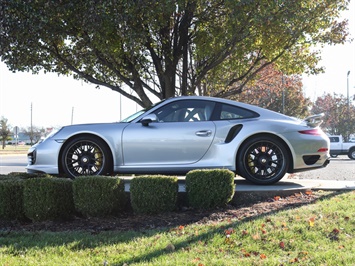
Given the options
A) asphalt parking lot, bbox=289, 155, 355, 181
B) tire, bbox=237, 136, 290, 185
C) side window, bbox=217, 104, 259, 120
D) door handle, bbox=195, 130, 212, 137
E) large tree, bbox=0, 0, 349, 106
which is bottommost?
asphalt parking lot, bbox=289, 155, 355, 181

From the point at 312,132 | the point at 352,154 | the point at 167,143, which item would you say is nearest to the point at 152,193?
the point at 167,143

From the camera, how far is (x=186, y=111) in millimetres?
6152

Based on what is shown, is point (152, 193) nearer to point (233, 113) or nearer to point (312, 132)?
point (233, 113)

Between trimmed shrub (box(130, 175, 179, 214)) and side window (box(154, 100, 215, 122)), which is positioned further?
side window (box(154, 100, 215, 122))

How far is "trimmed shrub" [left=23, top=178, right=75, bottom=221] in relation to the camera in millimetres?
4707

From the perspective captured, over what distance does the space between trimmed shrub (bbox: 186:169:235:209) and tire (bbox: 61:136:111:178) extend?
1.61 meters

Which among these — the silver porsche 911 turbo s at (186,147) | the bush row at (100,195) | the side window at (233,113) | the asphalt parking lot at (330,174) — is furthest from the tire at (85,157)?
the asphalt parking lot at (330,174)

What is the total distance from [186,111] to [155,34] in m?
4.76

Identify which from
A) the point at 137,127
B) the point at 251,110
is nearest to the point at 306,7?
the point at 251,110

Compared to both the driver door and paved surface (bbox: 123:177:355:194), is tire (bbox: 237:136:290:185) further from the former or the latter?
the driver door

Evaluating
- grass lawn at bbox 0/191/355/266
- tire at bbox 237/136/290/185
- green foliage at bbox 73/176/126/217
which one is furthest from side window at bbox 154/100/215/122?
grass lawn at bbox 0/191/355/266

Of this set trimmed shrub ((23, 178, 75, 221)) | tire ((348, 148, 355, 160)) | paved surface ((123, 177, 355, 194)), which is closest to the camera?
trimmed shrub ((23, 178, 75, 221))

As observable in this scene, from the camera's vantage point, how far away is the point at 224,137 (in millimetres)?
5824

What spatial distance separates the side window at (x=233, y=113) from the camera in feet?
20.0
